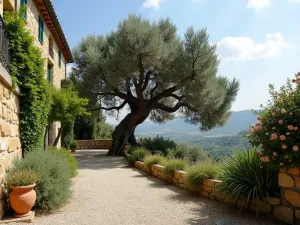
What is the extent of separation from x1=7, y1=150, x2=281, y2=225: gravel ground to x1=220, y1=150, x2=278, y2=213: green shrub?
1.34 feet

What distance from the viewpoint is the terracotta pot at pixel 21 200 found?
4340 millimetres

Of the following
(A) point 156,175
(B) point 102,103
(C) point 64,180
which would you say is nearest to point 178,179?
(A) point 156,175

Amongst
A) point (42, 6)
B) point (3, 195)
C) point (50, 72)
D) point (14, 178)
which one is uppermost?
point (42, 6)

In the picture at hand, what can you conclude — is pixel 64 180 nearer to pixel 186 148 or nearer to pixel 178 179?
pixel 178 179

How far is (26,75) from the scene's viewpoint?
5.85 m

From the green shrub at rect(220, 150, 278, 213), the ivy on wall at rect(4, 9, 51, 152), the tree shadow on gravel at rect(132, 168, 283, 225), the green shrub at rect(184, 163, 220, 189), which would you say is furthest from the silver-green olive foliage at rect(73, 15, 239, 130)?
the green shrub at rect(220, 150, 278, 213)

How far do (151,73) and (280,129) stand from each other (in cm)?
1342

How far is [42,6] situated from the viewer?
433 inches

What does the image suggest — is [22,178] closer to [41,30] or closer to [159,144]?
[41,30]

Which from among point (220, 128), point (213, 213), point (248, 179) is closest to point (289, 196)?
point (248, 179)

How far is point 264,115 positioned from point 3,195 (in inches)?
195

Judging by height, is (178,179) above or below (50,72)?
below

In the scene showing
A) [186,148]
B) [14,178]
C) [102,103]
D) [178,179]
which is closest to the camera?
[14,178]

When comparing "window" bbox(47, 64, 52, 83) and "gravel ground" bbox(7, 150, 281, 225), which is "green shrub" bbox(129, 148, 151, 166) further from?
"window" bbox(47, 64, 52, 83)
